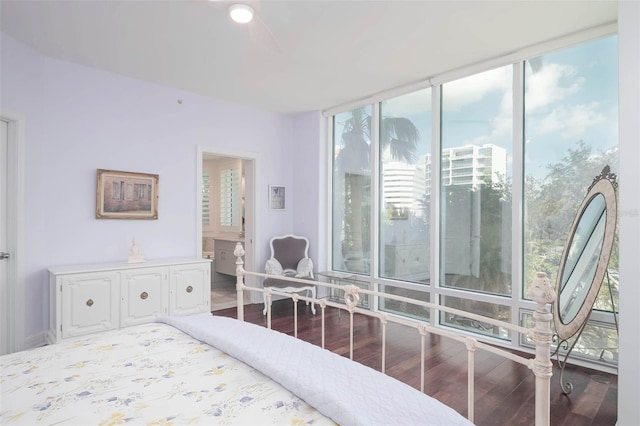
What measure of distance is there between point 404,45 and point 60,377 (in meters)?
3.24

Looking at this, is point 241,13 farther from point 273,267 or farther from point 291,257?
point 291,257

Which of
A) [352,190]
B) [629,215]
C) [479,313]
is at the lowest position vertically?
[479,313]

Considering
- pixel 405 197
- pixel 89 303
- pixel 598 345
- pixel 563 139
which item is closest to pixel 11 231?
pixel 89 303

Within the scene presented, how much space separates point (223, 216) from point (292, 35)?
4.35m

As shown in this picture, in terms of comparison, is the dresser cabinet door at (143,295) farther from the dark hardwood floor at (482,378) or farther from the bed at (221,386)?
the bed at (221,386)

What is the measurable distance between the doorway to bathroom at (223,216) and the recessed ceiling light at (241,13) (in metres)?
3.19

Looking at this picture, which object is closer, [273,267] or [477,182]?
[477,182]

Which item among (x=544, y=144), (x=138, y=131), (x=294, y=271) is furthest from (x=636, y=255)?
(x=138, y=131)

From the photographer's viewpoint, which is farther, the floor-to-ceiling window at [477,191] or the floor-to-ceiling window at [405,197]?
the floor-to-ceiling window at [405,197]

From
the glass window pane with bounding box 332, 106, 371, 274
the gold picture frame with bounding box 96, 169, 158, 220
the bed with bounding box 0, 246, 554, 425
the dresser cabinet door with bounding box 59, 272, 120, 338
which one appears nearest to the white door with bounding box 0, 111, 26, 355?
the dresser cabinet door with bounding box 59, 272, 120, 338

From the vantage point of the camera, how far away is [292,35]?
9.54ft

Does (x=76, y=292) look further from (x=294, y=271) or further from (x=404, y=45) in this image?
(x=404, y=45)

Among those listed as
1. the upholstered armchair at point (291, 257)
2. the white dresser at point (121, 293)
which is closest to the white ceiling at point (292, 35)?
the white dresser at point (121, 293)

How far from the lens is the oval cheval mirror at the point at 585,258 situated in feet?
7.72
